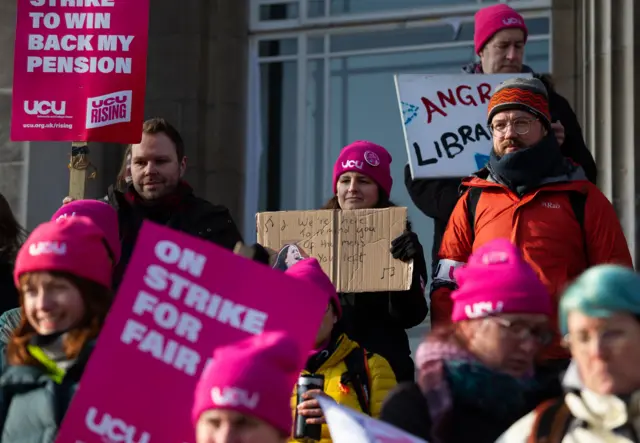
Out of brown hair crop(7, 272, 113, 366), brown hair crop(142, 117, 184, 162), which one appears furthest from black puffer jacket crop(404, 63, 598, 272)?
brown hair crop(7, 272, 113, 366)

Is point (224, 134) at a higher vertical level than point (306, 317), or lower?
higher

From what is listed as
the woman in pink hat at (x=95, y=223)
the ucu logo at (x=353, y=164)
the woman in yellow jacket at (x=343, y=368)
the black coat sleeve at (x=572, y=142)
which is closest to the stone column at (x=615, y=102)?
the black coat sleeve at (x=572, y=142)

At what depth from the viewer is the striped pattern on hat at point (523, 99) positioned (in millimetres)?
6055

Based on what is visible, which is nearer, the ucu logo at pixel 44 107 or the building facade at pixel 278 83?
the ucu logo at pixel 44 107

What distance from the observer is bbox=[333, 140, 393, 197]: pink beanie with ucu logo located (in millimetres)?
6941

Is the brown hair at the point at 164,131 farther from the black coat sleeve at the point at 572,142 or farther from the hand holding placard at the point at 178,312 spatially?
the hand holding placard at the point at 178,312

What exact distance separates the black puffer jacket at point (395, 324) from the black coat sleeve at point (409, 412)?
6.43ft

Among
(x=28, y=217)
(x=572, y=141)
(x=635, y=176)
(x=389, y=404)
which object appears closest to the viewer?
(x=389, y=404)

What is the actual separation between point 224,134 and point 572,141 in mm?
4189

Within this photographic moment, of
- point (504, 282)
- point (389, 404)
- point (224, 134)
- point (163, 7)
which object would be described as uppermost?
point (163, 7)

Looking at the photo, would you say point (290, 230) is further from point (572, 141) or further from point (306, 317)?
point (306, 317)

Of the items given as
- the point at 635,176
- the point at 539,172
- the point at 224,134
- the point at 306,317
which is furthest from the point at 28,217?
the point at 306,317

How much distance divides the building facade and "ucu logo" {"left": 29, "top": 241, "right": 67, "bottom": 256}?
493 centimetres

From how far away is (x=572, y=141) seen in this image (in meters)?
6.82
